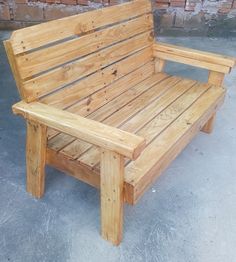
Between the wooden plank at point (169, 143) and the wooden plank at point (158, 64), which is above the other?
the wooden plank at point (158, 64)

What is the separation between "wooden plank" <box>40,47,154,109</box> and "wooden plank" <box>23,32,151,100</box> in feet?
0.11

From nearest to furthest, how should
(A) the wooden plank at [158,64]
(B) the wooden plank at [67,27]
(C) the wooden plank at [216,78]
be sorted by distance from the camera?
(B) the wooden plank at [67,27]
(C) the wooden plank at [216,78]
(A) the wooden plank at [158,64]

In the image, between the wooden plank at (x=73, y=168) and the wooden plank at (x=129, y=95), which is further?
the wooden plank at (x=129, y=95)

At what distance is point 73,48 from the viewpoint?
180 centimetres

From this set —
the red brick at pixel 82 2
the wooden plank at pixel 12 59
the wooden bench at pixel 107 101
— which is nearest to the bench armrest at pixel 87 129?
the wooden bench at pixel 107 101

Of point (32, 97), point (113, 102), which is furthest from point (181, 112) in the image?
point (32, 97)

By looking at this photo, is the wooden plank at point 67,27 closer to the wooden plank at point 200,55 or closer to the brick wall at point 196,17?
the wooden plank at point 200,55

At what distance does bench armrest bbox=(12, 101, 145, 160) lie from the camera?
1.34 m

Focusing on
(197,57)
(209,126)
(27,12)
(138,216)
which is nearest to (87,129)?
(138,216)

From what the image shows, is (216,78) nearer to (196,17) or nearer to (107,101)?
(107,101)

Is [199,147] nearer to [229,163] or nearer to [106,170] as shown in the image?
[229,163]

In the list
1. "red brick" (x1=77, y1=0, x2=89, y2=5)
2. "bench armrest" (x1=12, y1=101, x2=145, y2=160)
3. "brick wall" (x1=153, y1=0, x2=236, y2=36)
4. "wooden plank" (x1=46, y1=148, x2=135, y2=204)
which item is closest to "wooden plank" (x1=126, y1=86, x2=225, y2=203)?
"wooden plank" (x1=46, y1=148, x2=135, y2=204)

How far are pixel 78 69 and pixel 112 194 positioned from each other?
0.74 m

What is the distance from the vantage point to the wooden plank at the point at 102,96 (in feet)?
5.74
